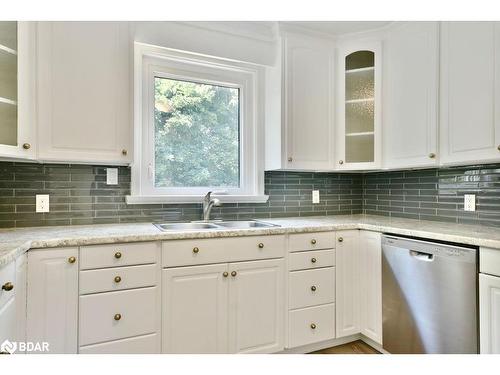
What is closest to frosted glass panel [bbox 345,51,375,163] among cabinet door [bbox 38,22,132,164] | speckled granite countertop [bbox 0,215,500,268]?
speckled granite countertop [bbox 0,215,500,268]

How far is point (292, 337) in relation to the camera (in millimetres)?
2039

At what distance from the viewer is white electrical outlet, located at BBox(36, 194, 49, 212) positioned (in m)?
1.99

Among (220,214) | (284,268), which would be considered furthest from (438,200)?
(220,214)

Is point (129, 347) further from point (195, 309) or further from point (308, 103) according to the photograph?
point (308, 103)

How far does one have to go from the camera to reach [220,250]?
6.08ft

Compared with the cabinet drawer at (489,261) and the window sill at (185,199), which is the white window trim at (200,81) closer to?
the window sill at (185,199)

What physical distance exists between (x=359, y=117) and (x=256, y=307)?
1.63 meters

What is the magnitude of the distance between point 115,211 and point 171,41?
4.07 feet

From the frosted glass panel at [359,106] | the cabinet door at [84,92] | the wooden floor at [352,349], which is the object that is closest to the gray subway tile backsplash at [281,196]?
the cabinet door at [84,92]

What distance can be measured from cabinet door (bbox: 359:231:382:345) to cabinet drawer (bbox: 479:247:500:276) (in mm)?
598

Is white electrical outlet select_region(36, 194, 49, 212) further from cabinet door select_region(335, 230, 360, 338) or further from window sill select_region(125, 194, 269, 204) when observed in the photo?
cabinet door select_region(335, 230, 360, 338)

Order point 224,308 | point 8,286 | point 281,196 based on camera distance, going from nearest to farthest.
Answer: point 8,286 < point 224,308 < point 281,196

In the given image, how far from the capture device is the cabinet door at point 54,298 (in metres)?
1.49

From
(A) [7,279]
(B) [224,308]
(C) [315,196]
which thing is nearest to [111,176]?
(A) [7,279]
